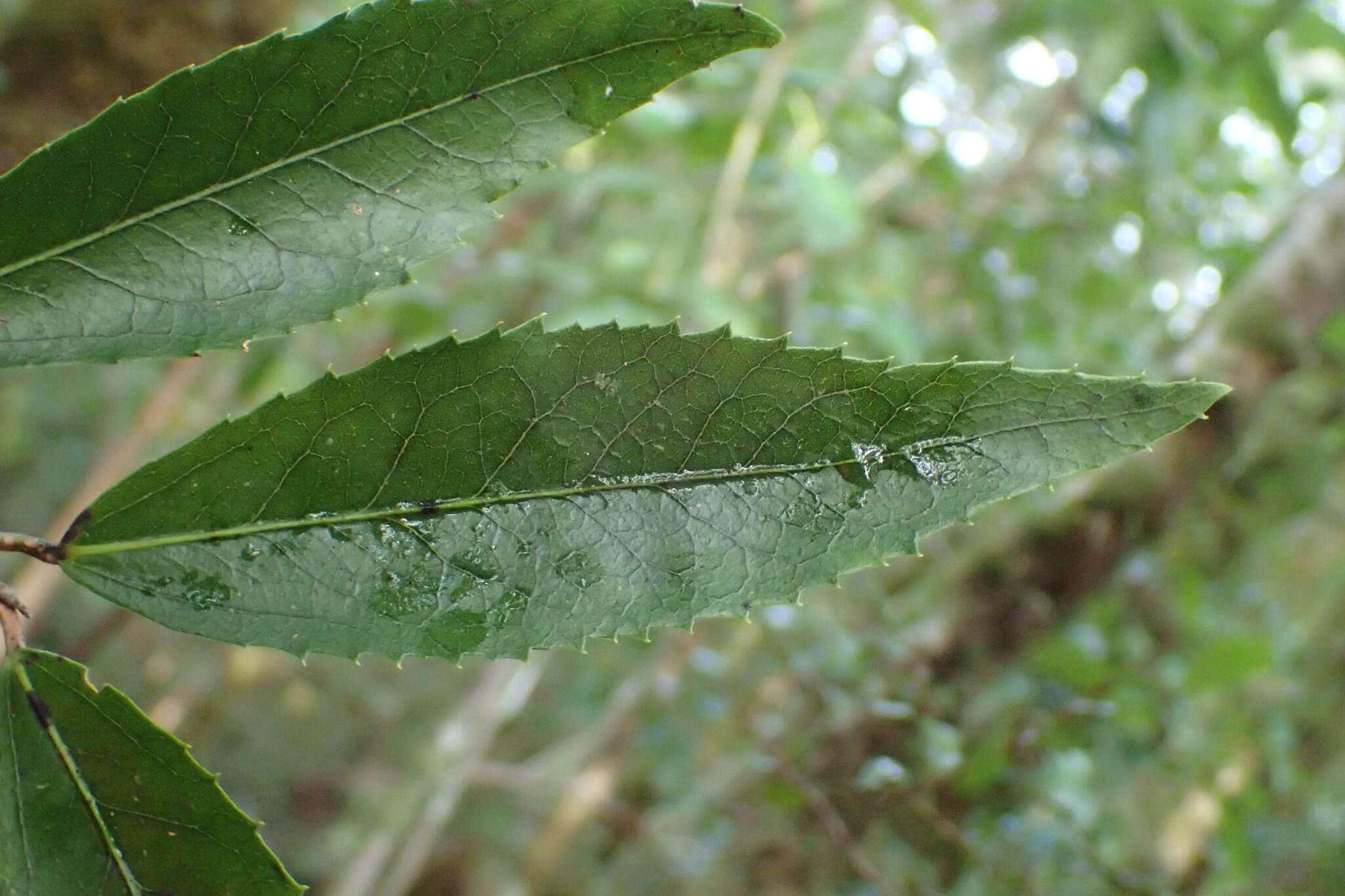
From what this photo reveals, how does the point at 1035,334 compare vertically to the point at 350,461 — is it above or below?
below

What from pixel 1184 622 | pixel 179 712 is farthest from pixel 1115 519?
pixel 179 712

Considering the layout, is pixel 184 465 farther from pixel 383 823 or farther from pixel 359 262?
pixel 383 823

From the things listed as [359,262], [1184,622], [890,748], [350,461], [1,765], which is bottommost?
[1184,622]

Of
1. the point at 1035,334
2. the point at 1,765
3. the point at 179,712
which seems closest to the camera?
the point at 1,765

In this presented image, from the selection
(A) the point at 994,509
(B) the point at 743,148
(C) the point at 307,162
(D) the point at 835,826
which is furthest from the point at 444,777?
(C) the point at 307,162

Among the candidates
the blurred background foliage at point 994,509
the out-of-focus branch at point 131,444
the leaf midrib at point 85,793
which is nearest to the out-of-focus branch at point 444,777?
the blurred background foliage at point 994,509

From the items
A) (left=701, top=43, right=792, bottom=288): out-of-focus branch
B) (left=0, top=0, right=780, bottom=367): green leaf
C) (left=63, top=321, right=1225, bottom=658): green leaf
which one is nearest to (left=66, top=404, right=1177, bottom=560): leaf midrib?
(left=63, top=321, right=1225, bottom=658): green leaf
